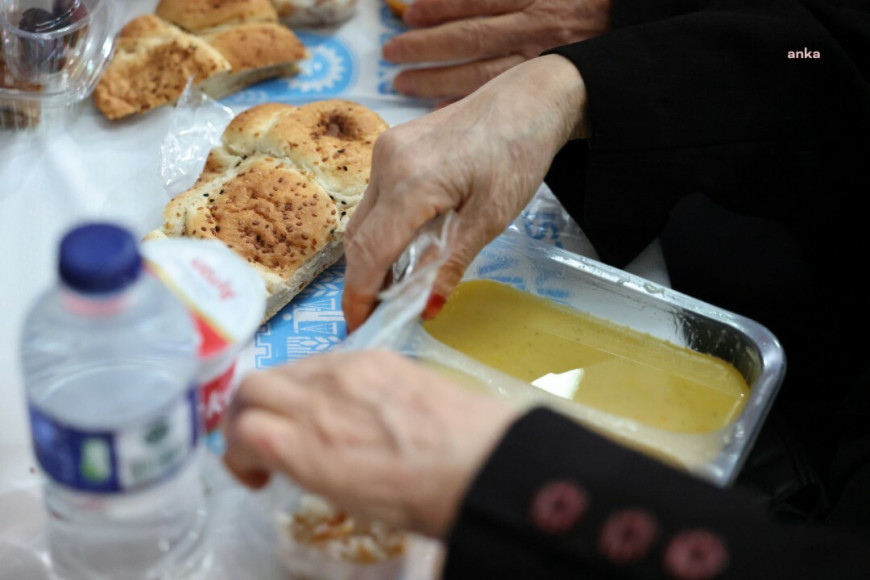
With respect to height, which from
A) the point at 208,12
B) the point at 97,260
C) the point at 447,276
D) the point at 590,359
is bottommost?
the point at 590,359

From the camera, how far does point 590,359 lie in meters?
1.17

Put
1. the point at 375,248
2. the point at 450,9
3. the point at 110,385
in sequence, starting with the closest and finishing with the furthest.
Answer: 1. the point at 110,385
2. the point at 375,248
3. the point at 450,9

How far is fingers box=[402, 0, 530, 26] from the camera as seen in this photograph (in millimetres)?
1655

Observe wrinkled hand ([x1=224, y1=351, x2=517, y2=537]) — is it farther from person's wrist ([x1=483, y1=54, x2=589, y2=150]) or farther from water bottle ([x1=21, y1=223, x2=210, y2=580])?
person's wrist ([x1=483, y1=54, x2=589, y2=150])

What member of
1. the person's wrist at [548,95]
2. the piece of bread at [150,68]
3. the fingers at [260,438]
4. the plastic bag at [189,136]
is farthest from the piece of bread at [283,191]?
the fingers at [260,438]

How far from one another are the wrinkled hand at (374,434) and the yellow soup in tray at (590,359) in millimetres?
381

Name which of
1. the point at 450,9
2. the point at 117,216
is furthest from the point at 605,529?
the point at 450,9

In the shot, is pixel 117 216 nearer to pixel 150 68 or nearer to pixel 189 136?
pixel 189 136

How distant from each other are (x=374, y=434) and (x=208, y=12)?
118 centimetres

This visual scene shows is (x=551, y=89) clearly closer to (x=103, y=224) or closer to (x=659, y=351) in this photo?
(x=659, y=351)

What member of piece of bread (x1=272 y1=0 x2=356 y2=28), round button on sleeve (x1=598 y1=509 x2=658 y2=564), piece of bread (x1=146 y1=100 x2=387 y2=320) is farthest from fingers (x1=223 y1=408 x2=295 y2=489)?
piece of bread (x1=272 y1=0 x2=356 y2=28)

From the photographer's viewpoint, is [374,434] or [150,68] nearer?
[374,434]

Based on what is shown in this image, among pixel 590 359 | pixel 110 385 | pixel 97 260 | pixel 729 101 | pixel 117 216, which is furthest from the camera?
pixel 117 216

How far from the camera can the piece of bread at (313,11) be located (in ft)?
5.74
